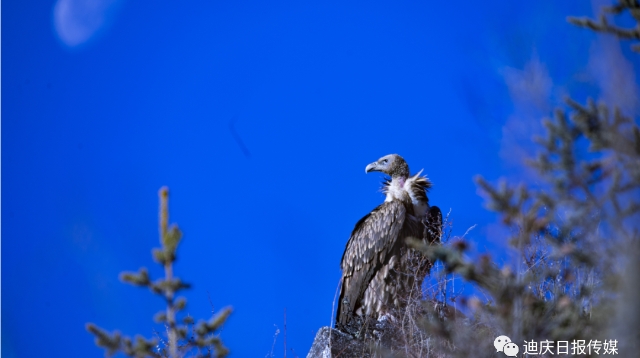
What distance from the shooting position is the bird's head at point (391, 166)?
9.68 m

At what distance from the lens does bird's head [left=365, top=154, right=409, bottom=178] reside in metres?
9.68

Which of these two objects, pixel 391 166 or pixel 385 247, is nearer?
pixel 385 247

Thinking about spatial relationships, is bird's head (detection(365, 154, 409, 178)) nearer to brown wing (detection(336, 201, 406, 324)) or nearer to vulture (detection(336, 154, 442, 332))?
vulture (detection(336, 154, 442, 332))

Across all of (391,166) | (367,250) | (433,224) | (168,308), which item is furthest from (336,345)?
(168,308)

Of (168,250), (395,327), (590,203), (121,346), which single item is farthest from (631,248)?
(395,327)

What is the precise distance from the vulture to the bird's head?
13 mm

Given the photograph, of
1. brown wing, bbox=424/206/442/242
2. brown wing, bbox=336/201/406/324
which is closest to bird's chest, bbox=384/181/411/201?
brown wing, bbox=336/201/406/324

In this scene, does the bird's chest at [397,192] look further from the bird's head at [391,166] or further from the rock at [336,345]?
the rock at [336,345]

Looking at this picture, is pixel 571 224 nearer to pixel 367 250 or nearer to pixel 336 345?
pixel 336 345

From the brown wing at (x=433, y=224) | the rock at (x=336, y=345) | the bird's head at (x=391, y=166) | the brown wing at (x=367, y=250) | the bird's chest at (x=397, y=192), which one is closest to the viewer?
the rock at (x=336, y=345)

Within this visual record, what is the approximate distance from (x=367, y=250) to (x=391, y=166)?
119cm

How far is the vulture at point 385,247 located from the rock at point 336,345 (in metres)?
0.74

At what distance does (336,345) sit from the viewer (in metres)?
7.84

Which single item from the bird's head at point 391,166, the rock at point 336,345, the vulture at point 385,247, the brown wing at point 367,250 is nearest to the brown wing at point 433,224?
the vulture at point 385,247
